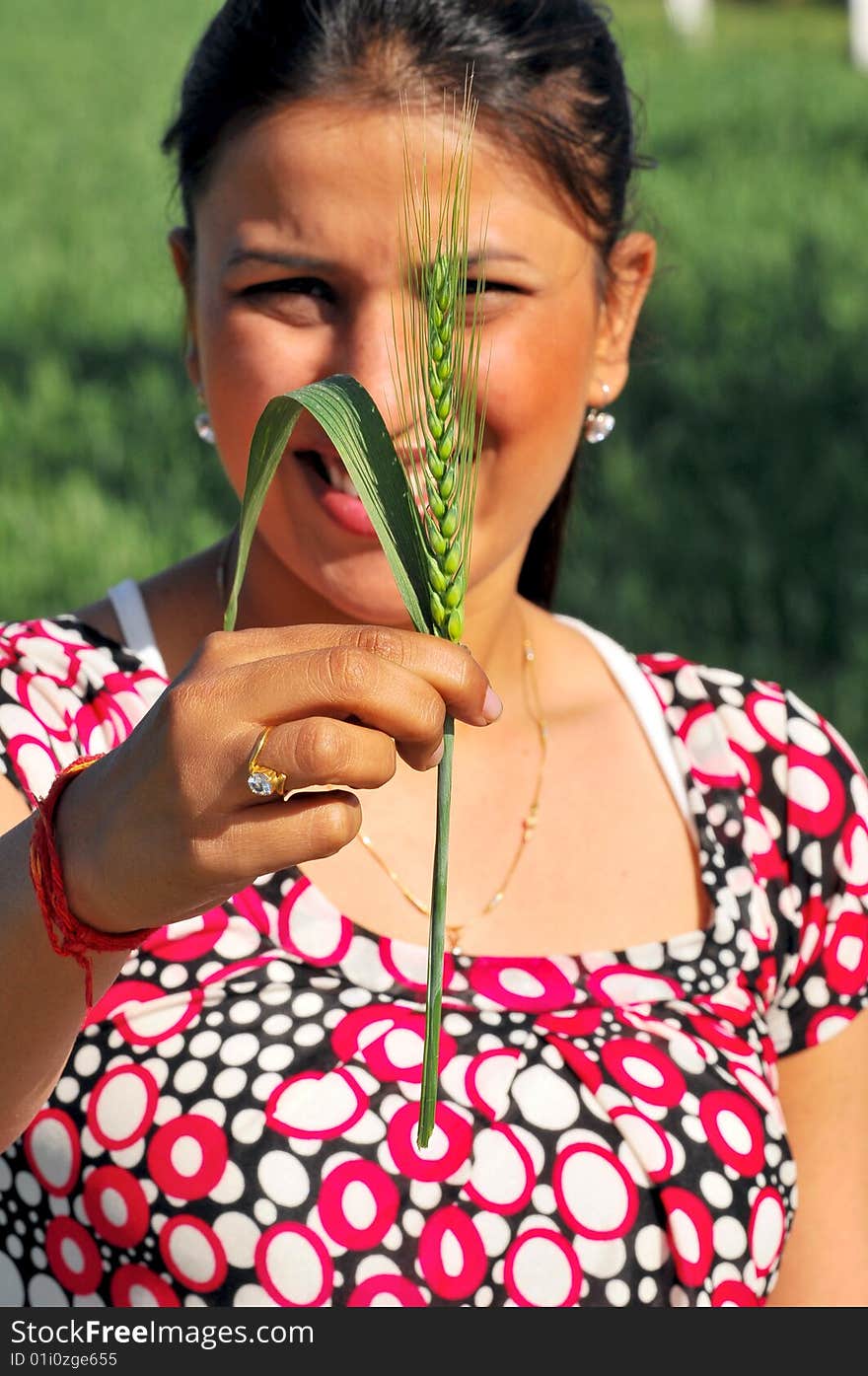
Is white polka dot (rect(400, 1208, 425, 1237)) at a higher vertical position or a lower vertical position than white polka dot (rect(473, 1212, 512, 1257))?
higher

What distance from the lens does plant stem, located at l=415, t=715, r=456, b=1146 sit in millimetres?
1085

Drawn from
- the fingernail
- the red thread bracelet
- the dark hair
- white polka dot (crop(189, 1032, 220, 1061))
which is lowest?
white polka dot (crop(189, 1032, 220, 1061))

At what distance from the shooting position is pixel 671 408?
637 cm

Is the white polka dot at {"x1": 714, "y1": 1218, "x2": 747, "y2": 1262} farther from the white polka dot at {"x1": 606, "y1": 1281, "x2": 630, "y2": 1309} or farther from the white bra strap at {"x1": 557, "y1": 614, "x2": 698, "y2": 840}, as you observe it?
the white bra strap at {"x1": 557, "y1": 614, "x2": 698, "y2": 840}

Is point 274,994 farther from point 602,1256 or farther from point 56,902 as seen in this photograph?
point 56,902

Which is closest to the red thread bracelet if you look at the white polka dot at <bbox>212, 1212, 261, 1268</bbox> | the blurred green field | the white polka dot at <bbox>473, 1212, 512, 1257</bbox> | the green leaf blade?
the green leaf blade

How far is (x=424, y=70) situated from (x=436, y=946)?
1.16 metres

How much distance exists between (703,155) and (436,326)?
941 centimetres

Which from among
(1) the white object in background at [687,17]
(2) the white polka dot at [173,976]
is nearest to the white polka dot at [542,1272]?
(2) the white polka dot at [173,976]

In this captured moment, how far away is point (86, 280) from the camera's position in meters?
7.72

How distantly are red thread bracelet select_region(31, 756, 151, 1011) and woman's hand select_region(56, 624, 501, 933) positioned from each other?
53 mm

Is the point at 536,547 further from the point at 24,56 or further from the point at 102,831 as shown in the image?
the point at 24,56

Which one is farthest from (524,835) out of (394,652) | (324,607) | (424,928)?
(394,652)

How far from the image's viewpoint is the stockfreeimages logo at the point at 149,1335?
1665 millimetres
